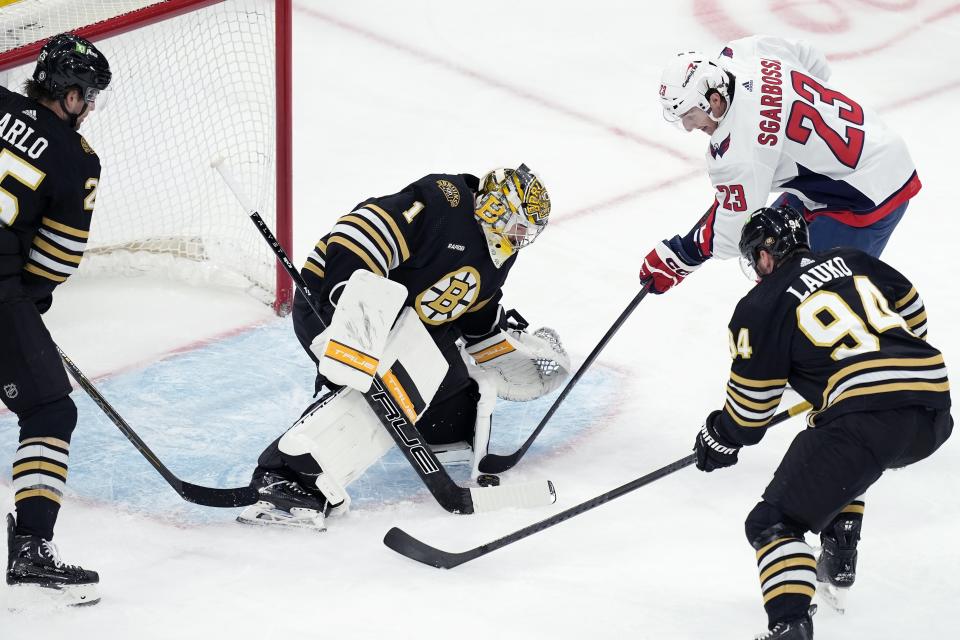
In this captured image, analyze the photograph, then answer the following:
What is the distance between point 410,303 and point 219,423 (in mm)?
739

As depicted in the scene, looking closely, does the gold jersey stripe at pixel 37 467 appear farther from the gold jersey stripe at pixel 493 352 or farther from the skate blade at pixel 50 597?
the gold jersey stripe at pixel 493 352

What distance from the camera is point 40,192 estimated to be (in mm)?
2803

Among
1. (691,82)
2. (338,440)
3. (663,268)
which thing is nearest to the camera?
(338,440)

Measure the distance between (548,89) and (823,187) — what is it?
2.58m

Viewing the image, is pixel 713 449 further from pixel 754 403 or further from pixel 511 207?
pixel 511 207

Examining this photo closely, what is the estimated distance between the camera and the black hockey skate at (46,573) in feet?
8.96

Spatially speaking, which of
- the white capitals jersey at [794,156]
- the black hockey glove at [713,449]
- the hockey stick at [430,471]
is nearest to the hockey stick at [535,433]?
the hockey stick at [430,471]

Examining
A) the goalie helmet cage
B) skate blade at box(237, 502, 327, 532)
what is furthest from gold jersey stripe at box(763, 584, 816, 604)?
the goalie helmet cage

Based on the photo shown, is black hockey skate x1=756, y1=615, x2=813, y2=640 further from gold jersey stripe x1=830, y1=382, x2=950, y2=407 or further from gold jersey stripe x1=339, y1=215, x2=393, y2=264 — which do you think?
gold jersey stripe x1=339, y1=215, x2=393, y2=264

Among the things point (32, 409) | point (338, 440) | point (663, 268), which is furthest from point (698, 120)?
point (32, 409)

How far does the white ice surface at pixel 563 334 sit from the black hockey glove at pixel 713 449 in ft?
1.02

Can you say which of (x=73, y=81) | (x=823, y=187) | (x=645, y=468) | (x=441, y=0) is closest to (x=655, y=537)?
(x=645, y=468)

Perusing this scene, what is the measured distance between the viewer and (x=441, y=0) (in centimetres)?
674

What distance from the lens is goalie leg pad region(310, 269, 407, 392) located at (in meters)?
3.08
